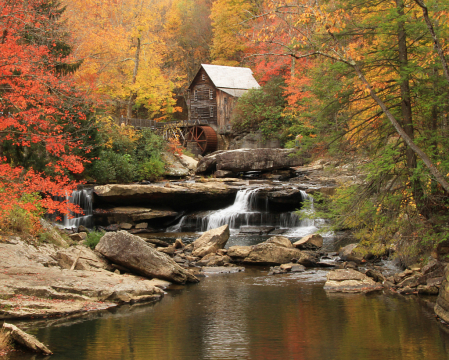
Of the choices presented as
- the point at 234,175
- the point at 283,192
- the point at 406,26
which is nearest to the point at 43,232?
the point at 406,26

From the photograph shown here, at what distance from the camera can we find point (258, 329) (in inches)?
276

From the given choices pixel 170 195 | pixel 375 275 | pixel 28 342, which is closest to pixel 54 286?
pixel 28 342

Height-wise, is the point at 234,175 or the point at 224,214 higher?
the point at 234,175

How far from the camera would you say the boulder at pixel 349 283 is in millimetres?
9555

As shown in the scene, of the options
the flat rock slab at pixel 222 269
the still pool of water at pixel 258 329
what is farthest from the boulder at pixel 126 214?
the still pool of water at pixel 258 329

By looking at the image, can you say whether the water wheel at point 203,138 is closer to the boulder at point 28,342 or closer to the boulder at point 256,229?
the boulder at point 256,229

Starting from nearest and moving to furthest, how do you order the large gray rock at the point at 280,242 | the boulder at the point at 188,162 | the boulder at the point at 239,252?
the boulder at the point at 239,252 < the large gray rock at the point at 280,242 < the boulder at the point at 188,162

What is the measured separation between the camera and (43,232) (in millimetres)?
10914

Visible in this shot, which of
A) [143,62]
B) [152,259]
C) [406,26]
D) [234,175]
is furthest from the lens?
[143,62]

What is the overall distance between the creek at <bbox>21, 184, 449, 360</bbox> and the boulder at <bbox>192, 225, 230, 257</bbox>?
10.3 feet

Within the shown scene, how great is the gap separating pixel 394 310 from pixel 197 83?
34.3 metres

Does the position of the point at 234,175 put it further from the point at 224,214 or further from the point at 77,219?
the point at 77,219

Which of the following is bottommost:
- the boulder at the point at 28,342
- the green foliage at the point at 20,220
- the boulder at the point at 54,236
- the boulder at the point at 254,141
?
the boulder at the point at 28,342

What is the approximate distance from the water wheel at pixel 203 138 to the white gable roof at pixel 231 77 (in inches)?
162
